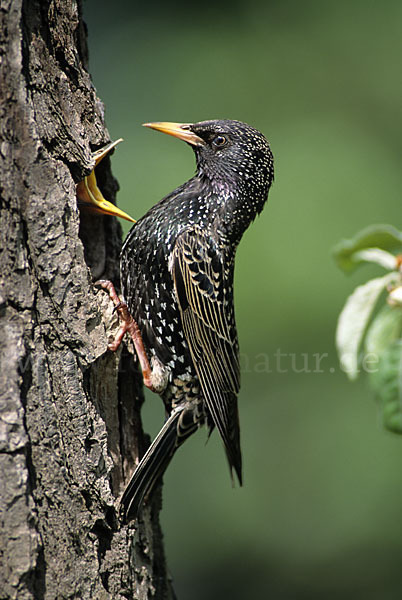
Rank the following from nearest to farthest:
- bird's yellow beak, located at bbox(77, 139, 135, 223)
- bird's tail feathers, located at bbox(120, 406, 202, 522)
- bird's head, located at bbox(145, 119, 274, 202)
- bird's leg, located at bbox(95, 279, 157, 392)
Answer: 1. bird's tail feathers, located at bbox(120, 406, 202, 522)
2. bird's yellow beak, located at bbox(77, 139, 135, 223)
3. bird's leg, located at bbox(95, 279, 157, 392)
4. bird's head, located at bbox(145, 119, 274, 202)

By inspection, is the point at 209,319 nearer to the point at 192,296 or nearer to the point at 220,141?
the point at 192,296

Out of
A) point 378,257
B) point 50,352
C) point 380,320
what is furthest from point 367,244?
point 50,352

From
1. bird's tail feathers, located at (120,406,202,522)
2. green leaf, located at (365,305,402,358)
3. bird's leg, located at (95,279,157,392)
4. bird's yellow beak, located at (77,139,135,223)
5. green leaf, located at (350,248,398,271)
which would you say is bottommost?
bird's tail feathers, located at (120,406,202,522)

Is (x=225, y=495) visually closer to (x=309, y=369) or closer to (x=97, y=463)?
(x=309, y=369)

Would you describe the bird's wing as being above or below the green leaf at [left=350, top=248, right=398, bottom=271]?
below

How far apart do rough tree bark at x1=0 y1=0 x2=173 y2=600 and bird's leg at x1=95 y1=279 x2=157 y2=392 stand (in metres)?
0.38

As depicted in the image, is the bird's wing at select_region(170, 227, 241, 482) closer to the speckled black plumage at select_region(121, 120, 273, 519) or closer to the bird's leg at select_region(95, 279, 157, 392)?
the speckled black plumage at select_region(121, 120, 273, 519)

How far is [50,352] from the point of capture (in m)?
2.02

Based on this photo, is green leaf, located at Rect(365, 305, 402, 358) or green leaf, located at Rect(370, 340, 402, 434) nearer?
green leaf, located at Rect(370, 340, 402, 434)

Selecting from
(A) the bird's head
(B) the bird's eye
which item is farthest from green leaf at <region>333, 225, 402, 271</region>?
(B) the bird's eye

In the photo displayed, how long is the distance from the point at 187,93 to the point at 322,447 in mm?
3061

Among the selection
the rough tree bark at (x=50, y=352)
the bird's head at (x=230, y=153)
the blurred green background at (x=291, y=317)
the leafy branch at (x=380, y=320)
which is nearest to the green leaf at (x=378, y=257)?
the leafy branch at (x=380, y=320)

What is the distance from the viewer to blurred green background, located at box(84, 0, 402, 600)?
16.0ft

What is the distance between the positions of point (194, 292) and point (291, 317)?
85.8 inches
